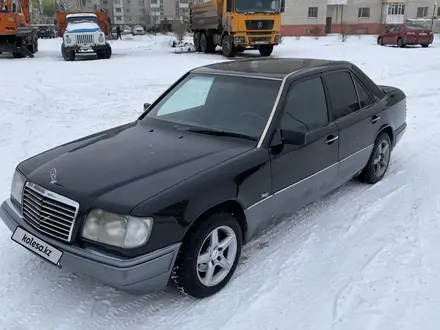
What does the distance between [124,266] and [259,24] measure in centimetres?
1832

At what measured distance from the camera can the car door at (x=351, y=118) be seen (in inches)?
176

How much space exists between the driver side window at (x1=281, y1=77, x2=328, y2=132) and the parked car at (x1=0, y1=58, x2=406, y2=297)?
0.01 m

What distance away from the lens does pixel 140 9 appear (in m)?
102

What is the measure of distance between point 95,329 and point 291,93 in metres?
2.51

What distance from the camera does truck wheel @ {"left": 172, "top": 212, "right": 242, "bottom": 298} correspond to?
9.93 feet

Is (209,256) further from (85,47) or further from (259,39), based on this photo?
(85,47)

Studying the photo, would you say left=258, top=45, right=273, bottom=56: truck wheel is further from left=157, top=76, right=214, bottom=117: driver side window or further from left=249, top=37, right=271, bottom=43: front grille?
left=157, top=76, right=214, bottom=117: driver side window

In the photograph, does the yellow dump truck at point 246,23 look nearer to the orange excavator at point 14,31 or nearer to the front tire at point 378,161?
the orange excavator at point 14,31

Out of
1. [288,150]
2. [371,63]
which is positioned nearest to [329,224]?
[288,150]

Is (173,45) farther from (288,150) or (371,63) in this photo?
(288,150)

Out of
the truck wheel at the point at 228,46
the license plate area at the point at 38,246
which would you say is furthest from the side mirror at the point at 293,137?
the truck wheel at the point at 228,46

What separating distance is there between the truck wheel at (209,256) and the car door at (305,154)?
57 centimetres

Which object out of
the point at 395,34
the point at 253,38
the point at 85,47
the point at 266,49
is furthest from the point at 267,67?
the point at 395,34

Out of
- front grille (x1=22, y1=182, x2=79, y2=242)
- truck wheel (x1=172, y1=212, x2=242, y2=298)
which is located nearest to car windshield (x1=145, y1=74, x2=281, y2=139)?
truck wheel (x1=172, y1=212, x2=242, y2=298)
